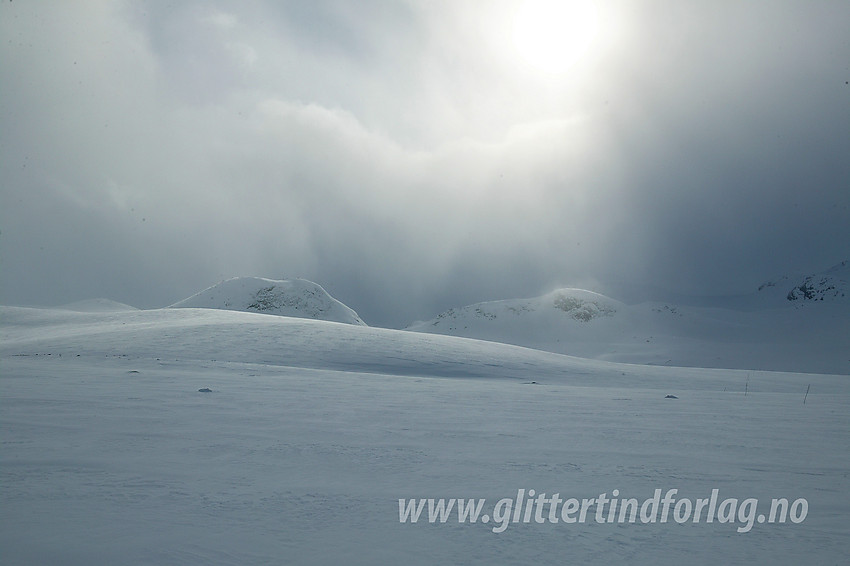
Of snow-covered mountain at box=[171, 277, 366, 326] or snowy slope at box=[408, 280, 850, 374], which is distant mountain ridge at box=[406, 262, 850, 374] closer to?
snowy slope at box=[408, 280, 850, 374]

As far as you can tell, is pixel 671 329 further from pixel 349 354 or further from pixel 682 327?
pixel 349 354

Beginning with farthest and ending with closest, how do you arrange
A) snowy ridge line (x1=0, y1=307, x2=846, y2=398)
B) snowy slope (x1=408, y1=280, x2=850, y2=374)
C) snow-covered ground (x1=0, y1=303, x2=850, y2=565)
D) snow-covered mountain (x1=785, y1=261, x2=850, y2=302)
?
1. snow-covered mountain (x1=785, y1=261, x2=850, y2=302)
2. snowy slope (x1=408, y1=280, x2=850, y2=374)
3. snowy ridge line (x1=0, y1=307, x2=846, y2=398)
4. snow-covered ground (x1=0, y1=303, x2=850, y2=565)

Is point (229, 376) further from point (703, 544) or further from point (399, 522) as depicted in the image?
point (703, 544)

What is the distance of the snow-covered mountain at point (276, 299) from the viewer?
10238cm

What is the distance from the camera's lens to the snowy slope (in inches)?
1919

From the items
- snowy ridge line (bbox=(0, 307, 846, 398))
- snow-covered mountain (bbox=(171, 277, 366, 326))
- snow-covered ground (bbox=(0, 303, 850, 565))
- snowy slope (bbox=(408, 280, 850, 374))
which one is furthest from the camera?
snow-covered mountain (bbox=(171, 277, 366, 326))

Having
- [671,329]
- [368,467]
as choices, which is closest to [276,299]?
[671,329]

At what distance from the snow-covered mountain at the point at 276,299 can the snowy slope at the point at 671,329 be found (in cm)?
3352

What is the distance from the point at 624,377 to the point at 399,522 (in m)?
15.8

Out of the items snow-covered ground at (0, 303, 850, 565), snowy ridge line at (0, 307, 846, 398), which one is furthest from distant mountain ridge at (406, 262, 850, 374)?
snow-covered ground at (0, 303, 850, 565)

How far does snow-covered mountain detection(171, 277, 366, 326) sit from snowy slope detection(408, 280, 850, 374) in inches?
1320

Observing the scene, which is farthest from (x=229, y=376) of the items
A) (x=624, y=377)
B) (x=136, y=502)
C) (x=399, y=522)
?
(x=624, y=377)

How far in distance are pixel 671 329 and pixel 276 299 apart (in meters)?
75.4

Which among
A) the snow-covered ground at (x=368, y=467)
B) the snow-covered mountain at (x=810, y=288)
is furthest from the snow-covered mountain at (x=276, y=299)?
the snow-covered ground at (x=368, y=467)
